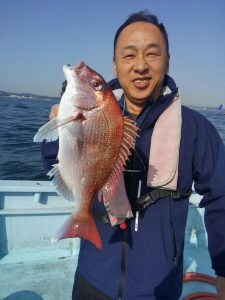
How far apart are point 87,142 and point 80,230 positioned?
21.6 inches

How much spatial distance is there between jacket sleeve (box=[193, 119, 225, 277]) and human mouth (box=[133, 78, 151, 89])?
519 mm

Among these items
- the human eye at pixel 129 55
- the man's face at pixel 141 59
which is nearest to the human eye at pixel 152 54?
the man's face at pixel 141 59

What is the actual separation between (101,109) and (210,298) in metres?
3.33

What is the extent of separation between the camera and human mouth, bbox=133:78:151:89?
89.7 inches

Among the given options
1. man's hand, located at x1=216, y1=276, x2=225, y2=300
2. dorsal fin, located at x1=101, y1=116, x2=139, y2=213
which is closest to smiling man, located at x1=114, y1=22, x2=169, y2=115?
dorsal fin, located at x1=101, y1=116, x2=139, y2=213

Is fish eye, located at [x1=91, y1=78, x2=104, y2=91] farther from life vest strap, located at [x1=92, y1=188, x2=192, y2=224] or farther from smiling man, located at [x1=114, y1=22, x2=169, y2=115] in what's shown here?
life vest strap, located at [x1=92, y1=188, x2=192, y2=224]

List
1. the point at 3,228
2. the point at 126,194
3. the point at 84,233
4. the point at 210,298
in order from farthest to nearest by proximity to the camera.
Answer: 1. the point at 3,228
2. the point at 210,298
3. the point at 126,194
4. the point at 84,233

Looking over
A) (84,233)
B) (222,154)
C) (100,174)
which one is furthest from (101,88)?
(222,154)

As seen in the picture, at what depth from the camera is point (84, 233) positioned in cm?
184

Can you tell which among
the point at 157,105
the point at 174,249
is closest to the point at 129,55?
the point at 157,105

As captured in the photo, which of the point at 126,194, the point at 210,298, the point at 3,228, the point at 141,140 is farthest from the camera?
the point at 3,228

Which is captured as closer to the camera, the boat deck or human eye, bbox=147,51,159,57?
human eye, bbox=147,51,159,57

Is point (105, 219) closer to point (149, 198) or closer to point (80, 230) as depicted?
point (149, 198)

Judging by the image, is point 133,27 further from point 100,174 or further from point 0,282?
point 0,282
